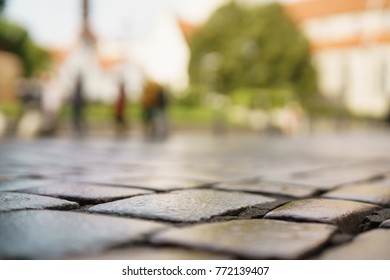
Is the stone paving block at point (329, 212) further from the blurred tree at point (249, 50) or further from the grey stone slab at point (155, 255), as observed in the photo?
the blurred tree at point (249, 50)

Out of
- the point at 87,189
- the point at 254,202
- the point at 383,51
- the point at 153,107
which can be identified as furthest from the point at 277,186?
the point at 383,51

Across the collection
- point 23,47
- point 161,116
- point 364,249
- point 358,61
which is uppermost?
point 23,47

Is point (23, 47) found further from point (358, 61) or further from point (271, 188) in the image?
point (271, 188)

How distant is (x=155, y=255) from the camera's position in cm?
156

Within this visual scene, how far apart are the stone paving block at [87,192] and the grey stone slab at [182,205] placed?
5.0 inches

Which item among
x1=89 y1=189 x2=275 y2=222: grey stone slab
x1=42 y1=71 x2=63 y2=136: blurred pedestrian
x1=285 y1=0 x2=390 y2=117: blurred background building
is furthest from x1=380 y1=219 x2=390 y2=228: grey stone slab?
x1=285 y1=0 x2=390 y2=117: blurred background building

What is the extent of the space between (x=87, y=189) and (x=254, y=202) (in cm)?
87

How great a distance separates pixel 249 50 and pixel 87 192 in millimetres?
43752

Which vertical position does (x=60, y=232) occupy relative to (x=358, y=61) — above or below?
below

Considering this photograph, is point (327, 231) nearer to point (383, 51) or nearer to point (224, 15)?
point (224, 15)

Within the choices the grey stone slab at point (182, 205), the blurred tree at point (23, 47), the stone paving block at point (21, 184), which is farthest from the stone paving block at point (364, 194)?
the blurred tree at point (23, 47)

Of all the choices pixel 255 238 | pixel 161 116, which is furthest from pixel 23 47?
pixel 255 238

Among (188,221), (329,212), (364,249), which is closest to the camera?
(364,249)

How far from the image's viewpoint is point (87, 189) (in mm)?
→ 2994
